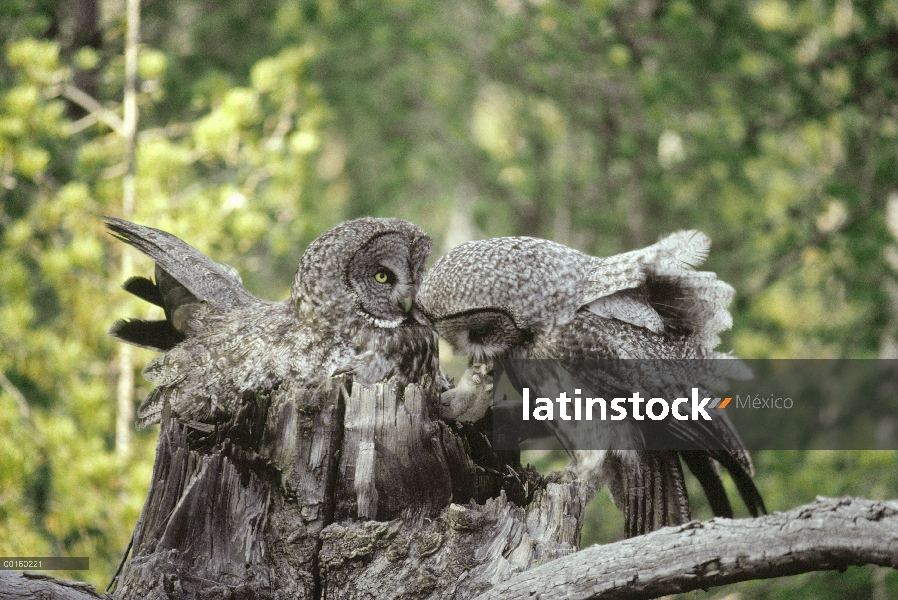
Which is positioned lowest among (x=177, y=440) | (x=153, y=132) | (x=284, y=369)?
(x=177, y=440)

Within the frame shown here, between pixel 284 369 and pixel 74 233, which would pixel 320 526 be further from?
pixel 74 233

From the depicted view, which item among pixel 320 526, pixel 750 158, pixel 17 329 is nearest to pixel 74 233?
pixel 17 329

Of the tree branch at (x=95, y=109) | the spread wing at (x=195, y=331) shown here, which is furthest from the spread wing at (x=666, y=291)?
the tree branch at (x=95, y=109)

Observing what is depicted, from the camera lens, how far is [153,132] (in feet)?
15.4

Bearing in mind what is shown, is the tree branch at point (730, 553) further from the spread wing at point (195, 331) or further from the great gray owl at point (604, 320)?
the spread wing at point (195, 331)

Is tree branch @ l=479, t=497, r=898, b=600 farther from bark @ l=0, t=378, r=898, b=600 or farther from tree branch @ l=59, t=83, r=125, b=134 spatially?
tree branch @ l=59, t=83, r=125, b=134

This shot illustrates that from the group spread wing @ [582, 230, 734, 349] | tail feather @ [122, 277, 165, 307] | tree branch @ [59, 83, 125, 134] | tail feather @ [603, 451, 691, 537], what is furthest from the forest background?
spread wing @ [582, 230, 734, 349]

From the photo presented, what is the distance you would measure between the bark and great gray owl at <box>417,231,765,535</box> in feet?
0.95

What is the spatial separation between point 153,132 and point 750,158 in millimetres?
4354

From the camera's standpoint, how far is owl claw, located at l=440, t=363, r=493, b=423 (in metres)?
2.51

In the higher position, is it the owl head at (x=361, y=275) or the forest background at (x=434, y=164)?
the forest background at (x=434, y=164)

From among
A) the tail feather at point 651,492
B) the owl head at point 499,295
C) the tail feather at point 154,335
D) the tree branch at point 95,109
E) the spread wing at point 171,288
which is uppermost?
the tree branch at point 95,109

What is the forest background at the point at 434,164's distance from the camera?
4219 millimetres

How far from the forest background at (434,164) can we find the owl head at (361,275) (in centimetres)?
181
